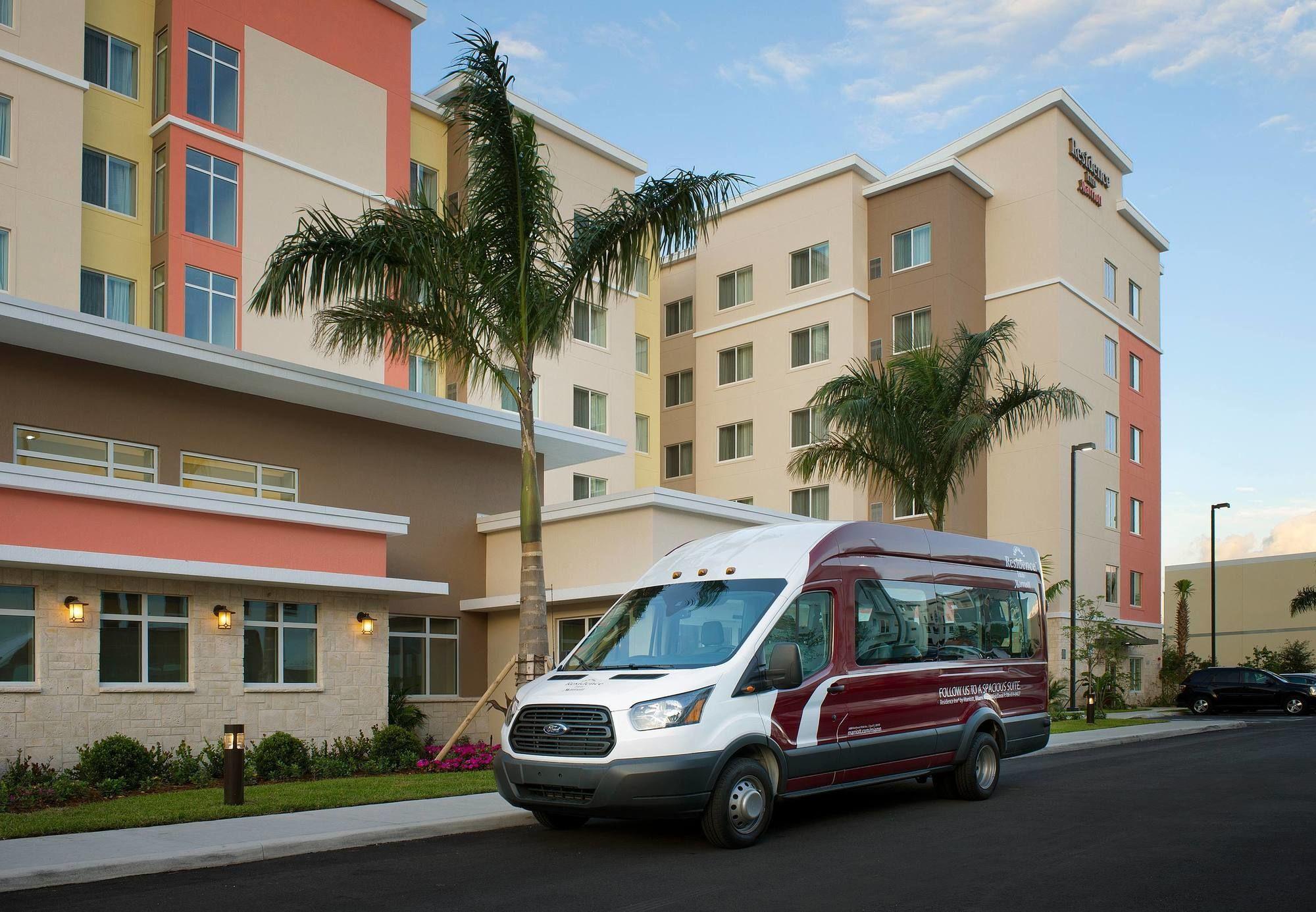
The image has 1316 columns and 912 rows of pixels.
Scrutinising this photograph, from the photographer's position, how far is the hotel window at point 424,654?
2359 centimetres

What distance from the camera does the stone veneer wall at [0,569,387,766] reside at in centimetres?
Result: 1619

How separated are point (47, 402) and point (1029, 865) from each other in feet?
52.7

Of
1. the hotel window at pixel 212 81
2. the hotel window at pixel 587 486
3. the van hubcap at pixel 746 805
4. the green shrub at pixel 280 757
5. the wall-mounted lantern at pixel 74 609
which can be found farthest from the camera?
the hotel window at pixel 587 486

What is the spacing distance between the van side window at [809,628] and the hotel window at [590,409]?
2874cm

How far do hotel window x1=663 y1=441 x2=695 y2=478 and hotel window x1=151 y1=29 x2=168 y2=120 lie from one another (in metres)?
26.3

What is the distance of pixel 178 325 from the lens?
1141 inches

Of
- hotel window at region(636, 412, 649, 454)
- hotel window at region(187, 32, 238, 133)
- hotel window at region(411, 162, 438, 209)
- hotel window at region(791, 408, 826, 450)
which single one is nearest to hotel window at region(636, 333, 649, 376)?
hotel window at region(636, 412, 649, 454)

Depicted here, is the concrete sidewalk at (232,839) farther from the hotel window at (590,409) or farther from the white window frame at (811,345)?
the white window frame at (811,345)

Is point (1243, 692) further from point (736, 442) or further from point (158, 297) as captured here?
point (158, 297)

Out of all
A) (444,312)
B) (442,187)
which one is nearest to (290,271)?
(444,312)

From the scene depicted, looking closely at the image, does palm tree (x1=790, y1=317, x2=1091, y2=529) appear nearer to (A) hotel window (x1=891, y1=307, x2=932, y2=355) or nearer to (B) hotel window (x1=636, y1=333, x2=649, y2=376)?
(A) hotel window (x1=891, y1=307, x2=932, y2=355)

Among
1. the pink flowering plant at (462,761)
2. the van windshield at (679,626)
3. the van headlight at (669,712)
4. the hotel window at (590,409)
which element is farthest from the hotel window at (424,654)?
the hotel window at (590,409)

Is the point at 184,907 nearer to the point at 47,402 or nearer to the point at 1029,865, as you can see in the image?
the point at 1029,865

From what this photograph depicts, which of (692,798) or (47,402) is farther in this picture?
(47,402)
